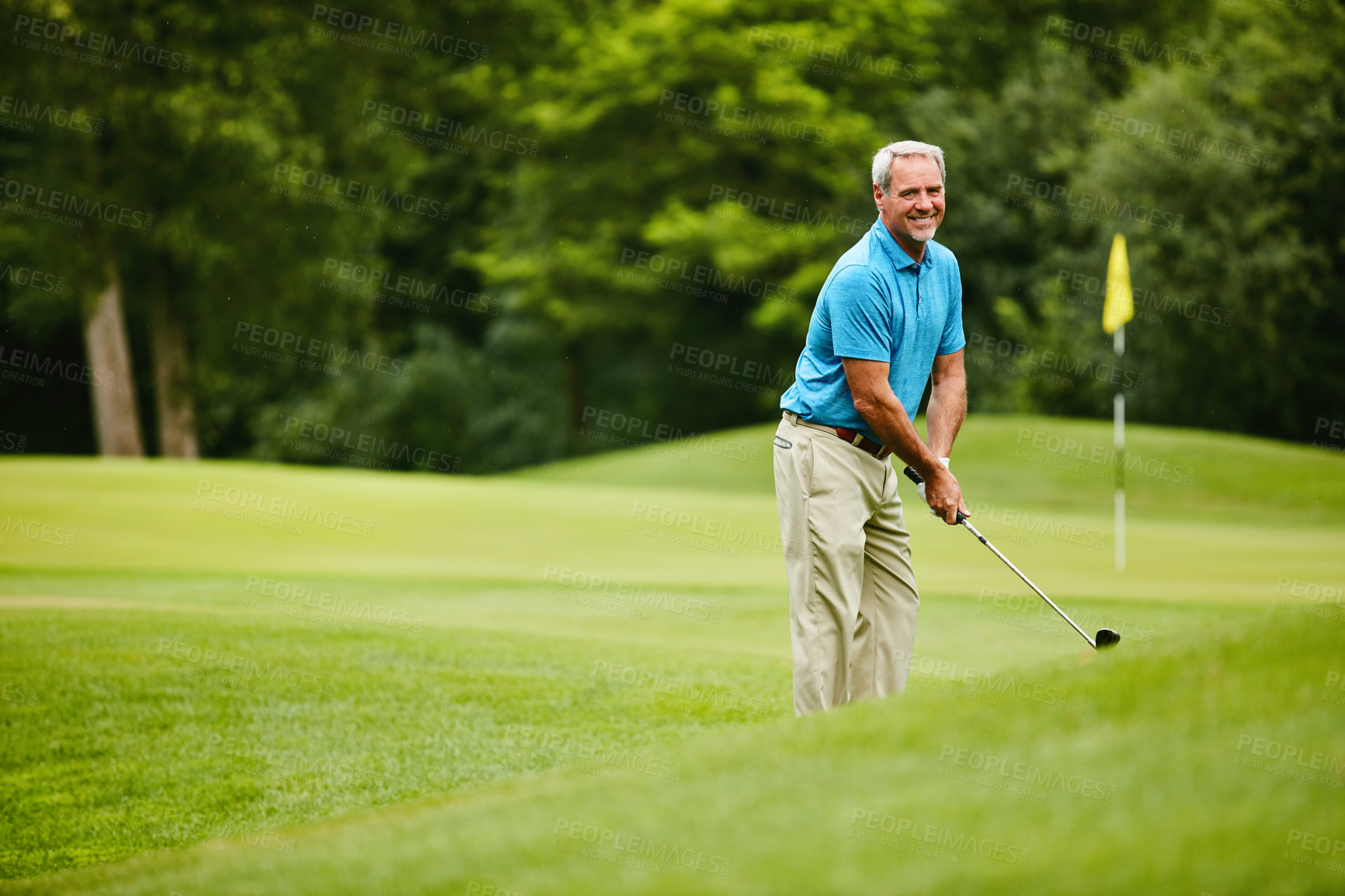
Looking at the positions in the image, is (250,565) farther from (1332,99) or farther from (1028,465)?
(1332,99)

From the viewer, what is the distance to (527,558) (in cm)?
1314

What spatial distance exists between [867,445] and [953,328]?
625 millimetres

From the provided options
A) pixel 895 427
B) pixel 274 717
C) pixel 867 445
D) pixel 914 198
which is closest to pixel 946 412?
pixel 867 445

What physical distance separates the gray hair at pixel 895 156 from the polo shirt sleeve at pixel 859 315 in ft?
1.12

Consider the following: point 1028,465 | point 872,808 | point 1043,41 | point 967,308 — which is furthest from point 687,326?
point 872,808

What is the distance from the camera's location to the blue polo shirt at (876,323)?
451 cm

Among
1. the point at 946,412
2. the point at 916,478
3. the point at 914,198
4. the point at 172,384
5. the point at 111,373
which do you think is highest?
the point at 914,198

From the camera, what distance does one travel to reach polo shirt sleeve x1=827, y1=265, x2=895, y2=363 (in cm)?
450

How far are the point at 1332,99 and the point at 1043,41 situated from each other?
1156 cm

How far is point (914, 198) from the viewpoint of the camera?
4.55 m

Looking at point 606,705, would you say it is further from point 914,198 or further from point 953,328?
point 914,198

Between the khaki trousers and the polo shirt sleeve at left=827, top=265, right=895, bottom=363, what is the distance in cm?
35

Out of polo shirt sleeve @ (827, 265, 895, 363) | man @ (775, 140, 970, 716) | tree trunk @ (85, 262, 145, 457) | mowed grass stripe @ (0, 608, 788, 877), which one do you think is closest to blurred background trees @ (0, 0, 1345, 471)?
tree trunk @ (85, 262, 145, 457)

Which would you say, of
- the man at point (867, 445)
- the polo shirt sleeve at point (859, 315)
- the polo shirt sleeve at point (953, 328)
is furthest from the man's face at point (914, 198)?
the polo shirt sleeve at point (953, 328)
